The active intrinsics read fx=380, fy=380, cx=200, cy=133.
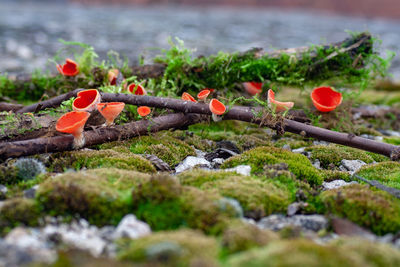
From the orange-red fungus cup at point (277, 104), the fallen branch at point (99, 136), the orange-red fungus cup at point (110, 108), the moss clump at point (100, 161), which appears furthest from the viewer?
the orange-red fungus cup at point (277, 104)

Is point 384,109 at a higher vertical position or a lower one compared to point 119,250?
lower

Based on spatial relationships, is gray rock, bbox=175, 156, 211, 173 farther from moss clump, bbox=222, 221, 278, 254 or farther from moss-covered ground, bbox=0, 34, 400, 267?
moss clump, bbox=222, 221, 278, 254

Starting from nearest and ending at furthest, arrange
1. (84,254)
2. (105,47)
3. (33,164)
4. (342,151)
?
1. (84,254)
2. (33,164)
3. (342,151)
4. (105,47)

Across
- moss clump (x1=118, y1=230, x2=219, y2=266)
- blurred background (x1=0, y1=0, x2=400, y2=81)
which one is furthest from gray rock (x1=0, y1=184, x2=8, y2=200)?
blurred background (x1=0, y1=0, x2=400, y2=81)

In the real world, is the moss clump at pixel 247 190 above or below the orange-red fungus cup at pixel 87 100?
below

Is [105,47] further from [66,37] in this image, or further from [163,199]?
[163,199]

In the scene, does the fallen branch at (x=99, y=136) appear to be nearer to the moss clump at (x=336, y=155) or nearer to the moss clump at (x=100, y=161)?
the moss clump at (x=100, y=161)

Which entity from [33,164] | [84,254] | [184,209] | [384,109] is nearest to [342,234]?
[184,209]

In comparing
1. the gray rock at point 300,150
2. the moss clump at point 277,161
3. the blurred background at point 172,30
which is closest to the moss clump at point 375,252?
the moss clump at point 277,161
